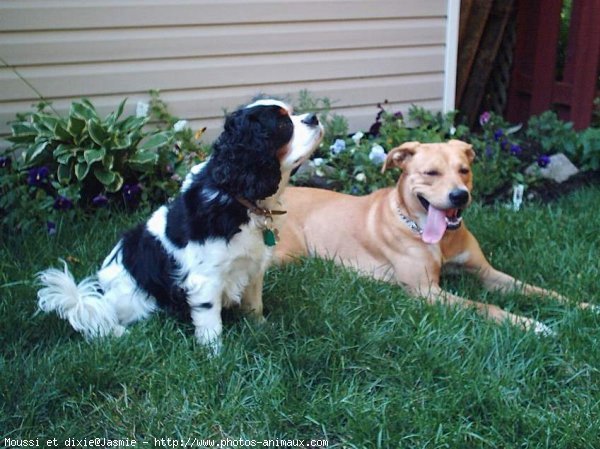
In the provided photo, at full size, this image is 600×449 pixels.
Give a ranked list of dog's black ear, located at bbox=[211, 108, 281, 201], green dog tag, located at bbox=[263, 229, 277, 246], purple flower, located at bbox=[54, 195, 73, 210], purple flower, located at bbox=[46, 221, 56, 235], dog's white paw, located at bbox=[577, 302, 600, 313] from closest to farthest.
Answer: dog's black ear, located at bbox=[211, 108, 281, 201] → green dog tag, located at bbox=[263, 229, 277, 246] → dog's white paw, located at bbox=[577, 302, 600, 313] → purple flower, located at bbox=[46, 221, 56, 235] → purple flower, located at bbox=[54, 195, 73, 210]

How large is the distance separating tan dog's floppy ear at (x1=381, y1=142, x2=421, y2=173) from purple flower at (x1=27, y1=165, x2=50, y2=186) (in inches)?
94.4

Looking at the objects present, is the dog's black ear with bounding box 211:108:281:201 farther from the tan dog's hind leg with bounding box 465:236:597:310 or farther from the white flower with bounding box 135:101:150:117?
the white flower with bounding box 135:101:150:117

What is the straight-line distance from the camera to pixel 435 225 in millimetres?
3895

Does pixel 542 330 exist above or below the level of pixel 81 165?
below

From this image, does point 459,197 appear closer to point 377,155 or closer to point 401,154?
point 401,154

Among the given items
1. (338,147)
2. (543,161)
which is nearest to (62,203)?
(338,147)

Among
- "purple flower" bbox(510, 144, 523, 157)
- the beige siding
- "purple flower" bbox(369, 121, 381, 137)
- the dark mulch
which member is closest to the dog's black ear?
the beige siding

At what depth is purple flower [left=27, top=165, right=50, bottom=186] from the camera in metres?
4.83

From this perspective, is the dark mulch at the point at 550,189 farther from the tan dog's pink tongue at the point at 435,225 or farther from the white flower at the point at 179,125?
the white flower at the point at 179,125

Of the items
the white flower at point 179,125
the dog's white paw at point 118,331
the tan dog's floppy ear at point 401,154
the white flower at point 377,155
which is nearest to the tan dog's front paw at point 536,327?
the tan dog's floppy ear at point 401,154

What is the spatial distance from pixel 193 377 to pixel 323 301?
0.88m

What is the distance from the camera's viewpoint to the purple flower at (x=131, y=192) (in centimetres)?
498

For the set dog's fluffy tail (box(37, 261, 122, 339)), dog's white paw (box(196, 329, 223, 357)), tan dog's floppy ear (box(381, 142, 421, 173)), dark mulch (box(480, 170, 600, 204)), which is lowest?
dark mulch (box(480, 170, 600, 204))

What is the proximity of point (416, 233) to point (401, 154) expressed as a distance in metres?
0.47
